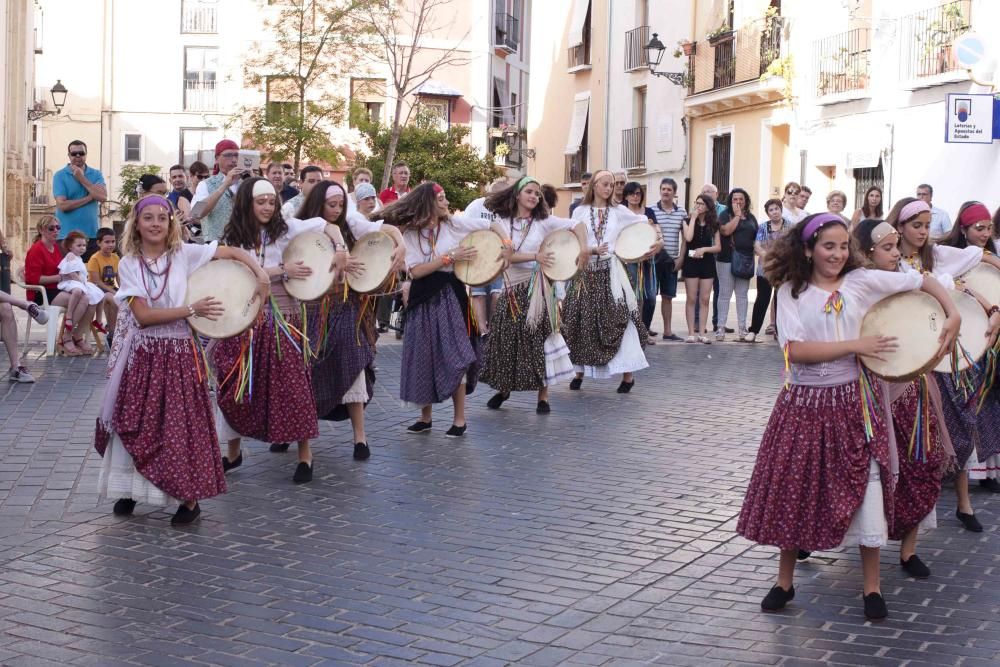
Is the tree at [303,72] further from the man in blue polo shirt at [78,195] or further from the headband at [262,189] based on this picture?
the headband at [262,189]

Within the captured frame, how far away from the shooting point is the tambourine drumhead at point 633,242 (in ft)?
41.9

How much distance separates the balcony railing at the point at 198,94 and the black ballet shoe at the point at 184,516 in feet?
157

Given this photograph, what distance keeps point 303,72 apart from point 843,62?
A: 1549 centimetres

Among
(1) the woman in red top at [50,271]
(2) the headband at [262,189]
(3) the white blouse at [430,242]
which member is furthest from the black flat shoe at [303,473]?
(1) the woman in red top at [50,271]

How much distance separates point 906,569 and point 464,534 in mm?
2115

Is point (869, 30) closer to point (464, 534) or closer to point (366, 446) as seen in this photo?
point (366, 446)

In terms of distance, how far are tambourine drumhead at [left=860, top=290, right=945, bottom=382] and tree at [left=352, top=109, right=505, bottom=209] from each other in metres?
33.2

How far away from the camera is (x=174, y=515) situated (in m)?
7.27

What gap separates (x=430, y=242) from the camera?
10.0 metres

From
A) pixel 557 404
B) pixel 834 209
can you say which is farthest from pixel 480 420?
pixel 834 209

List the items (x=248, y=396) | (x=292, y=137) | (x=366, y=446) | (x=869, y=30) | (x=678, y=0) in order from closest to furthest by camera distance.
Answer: (x=248, y=396) → (x=366, y=446) → (x=869, y=30) → (x=292, y=137) → (x=678, y=0)

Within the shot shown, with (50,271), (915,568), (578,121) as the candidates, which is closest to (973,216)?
(915,568)

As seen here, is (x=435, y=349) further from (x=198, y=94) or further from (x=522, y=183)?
(x=198, y=94)

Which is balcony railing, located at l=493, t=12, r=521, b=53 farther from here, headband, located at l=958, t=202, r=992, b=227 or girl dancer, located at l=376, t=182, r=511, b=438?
headband, located at l=958, t=202, r=992, b=227
